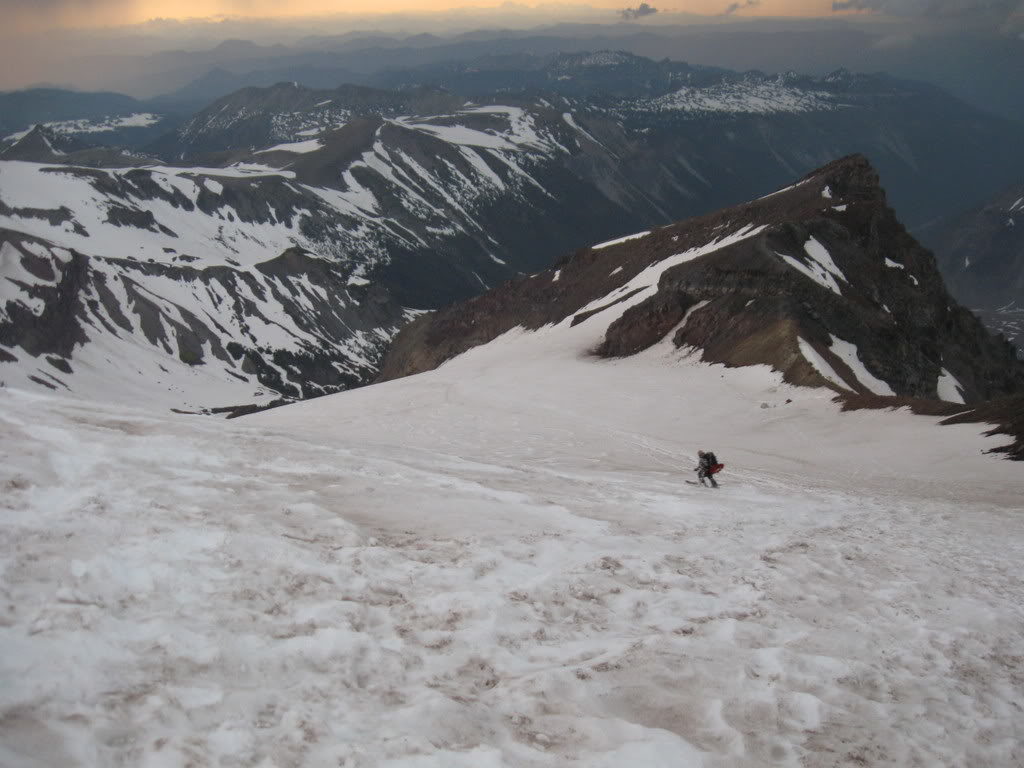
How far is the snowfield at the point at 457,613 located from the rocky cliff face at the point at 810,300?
27.3m

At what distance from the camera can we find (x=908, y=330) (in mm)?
64375

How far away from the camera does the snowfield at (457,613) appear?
800cm

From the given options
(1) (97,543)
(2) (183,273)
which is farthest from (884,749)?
(2) (183,273)

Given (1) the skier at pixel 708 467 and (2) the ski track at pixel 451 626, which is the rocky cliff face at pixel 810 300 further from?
(2) the ski track at pixel 451 626

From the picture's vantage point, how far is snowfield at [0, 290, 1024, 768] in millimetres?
8000

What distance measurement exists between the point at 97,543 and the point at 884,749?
10805 mm

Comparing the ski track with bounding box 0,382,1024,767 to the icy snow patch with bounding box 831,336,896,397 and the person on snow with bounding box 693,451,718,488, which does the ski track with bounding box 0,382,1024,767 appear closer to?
the person on snow with bounding box 693,451,718,488

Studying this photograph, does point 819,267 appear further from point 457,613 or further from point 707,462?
point 457,613

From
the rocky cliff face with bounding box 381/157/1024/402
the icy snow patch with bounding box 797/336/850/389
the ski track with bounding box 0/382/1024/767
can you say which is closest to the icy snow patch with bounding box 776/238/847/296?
the rocky cliff face with bounding box 381/157/1024/402

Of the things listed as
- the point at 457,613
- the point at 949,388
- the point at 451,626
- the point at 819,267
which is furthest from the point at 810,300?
the point at 451,626

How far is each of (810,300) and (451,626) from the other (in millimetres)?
47549

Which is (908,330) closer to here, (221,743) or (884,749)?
(884,749)

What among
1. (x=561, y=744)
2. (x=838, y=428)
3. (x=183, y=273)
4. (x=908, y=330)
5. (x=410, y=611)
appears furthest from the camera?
(x=183, y=273)

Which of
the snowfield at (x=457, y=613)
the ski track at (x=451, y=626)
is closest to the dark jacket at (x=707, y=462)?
the snowfield at (x=457, y=613)
